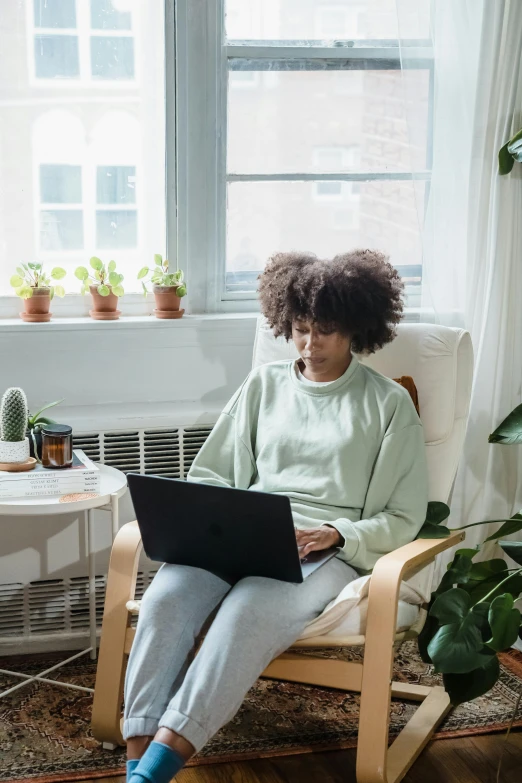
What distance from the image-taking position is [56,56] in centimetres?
238

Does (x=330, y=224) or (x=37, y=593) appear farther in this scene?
(x=330, y=224)

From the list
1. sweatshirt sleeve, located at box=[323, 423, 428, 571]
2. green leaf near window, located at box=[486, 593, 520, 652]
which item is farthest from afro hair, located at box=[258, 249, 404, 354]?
green leaf near window, located at box=[486, 593, 520, 652]

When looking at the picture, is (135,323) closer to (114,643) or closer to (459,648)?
(114,643)

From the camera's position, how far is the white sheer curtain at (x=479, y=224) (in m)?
2.35

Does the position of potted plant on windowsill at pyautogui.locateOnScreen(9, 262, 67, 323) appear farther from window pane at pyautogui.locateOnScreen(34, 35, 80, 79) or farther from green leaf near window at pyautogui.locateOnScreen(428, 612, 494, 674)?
green leaf near window at pyautogui.locateOnScreen(428, 612, 494, 674)

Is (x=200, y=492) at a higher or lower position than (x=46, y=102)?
lower

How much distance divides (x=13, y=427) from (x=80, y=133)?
0.85 meters

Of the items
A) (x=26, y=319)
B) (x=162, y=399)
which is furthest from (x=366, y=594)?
(x=26, y=319)

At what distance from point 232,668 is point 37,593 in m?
0.99

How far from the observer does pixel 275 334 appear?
2.12m

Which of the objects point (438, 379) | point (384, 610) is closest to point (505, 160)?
point (438, 379)

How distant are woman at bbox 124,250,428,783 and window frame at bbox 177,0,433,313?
489 millimetres

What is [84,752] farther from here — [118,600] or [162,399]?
[162,399]

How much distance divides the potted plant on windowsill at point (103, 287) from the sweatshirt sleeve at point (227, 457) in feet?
1.74
